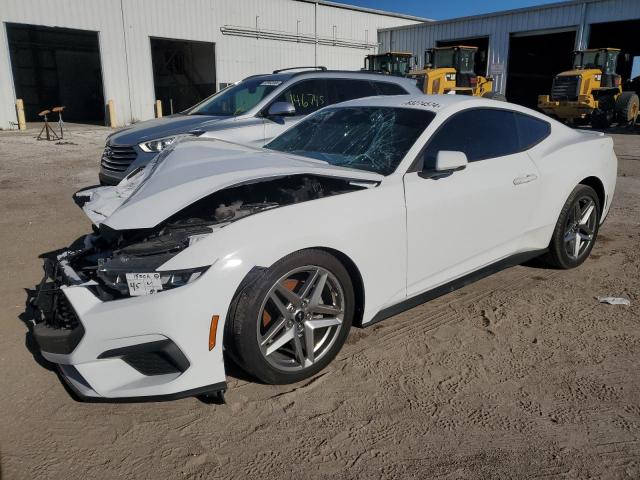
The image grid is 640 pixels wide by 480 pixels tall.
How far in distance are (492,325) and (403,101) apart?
1.77 m

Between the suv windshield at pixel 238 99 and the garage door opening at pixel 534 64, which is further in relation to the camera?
the garage door opening at pixel 534 64

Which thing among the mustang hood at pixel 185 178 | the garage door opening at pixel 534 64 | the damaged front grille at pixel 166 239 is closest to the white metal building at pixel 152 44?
the garage door opening at pixel 534 64

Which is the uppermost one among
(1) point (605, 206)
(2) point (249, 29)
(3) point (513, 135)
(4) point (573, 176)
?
(2) point (249, 29)

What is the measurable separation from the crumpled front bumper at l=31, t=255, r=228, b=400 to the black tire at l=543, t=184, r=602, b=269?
3.08 meters

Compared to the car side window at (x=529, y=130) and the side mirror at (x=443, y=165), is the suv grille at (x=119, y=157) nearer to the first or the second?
the side mirror at (x=443, y=165)

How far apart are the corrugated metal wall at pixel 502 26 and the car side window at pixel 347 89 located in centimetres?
2132

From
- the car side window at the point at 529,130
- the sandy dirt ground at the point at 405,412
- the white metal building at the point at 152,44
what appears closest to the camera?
the sandy dirt ground at the point at 405,412

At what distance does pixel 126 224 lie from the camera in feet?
9.07

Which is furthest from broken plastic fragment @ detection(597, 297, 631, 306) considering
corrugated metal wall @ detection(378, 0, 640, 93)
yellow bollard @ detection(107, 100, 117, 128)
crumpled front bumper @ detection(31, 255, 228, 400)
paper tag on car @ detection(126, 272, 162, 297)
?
corrugated metal wall @ detection(378, 0, 640, 93)

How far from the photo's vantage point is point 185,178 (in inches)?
122

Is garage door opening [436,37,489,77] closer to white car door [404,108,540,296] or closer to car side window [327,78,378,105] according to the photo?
car side window [327,78,378,105]

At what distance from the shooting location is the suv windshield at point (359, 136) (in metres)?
3.48

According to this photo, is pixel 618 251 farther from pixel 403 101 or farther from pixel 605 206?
pixel 403 101

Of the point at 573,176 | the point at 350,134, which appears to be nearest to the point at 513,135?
the point at 573,176
